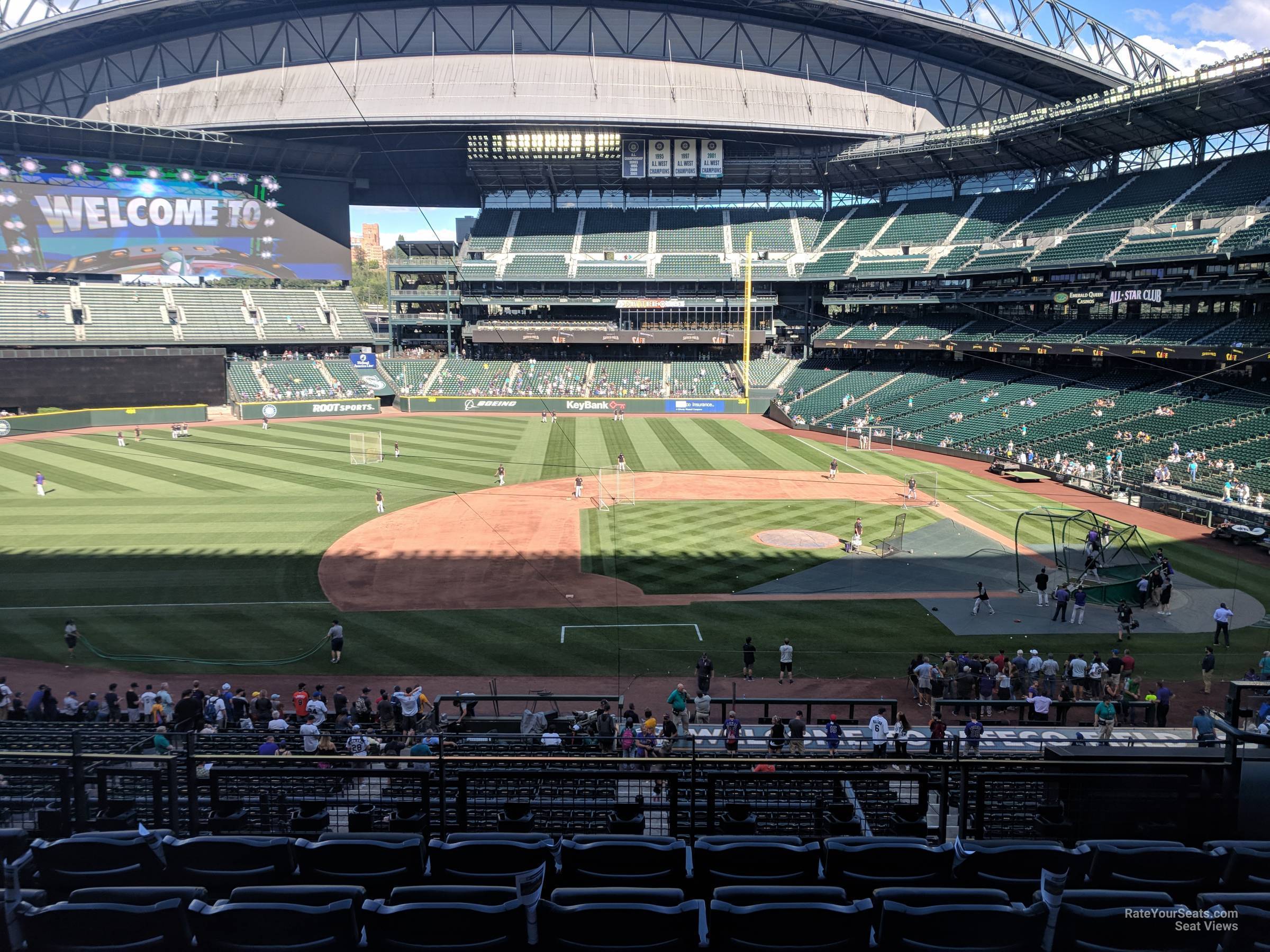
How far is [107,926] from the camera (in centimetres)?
517

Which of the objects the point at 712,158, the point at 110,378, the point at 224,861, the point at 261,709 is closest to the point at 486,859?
the point at 224,861

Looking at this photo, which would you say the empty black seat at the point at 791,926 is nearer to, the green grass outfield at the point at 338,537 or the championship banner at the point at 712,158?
the green grass outfield at the point at 338,537

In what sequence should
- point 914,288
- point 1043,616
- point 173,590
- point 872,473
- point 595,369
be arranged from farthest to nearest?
point 595,369 < point 914,288 < point 872,473 < point 173,590 < point 1043,616

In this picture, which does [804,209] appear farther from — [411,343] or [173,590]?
[173,590]

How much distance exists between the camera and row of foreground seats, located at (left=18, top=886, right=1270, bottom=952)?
16.8 ft

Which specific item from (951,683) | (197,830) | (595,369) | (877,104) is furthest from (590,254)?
(197,830)

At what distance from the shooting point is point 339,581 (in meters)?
28.8

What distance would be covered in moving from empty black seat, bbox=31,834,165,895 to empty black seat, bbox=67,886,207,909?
0.85 m

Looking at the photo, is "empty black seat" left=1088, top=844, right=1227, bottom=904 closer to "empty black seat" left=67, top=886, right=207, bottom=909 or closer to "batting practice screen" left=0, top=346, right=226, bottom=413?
"empty black seat" left=67, top=886, right=207, bottom=909

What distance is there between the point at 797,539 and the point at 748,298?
42.4 metres

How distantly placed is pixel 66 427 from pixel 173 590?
44.5 m

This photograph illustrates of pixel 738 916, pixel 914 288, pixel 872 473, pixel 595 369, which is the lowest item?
pixel 738 916

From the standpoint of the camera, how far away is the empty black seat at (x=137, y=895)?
5359 mm

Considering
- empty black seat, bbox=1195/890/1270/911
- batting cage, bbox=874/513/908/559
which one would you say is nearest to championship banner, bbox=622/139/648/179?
batting cage, bbox=874/513/908/559
